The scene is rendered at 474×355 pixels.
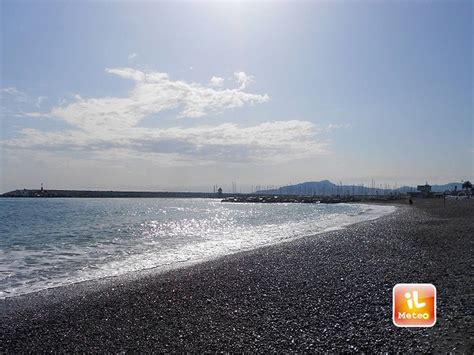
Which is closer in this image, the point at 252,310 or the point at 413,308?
the point at 413,308

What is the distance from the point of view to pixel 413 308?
7.68 metres

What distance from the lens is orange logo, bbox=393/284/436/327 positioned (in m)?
7.23

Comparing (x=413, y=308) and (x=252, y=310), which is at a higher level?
(x=413, y=308)

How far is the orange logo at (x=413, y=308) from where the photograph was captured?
7.23m

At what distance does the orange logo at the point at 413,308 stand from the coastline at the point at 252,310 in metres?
0.23

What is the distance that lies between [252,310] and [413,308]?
149 inches

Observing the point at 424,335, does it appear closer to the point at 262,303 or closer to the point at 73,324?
the point at 262,303

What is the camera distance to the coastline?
6.93 metres

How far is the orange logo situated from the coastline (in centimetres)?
23

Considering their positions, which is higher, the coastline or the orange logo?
the orange logo

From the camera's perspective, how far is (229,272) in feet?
45.5

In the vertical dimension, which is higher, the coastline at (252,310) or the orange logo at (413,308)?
the orange logo at (413,308)

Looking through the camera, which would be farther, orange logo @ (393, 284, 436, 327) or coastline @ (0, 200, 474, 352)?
orange logo @ (393, 284, 436, 327)

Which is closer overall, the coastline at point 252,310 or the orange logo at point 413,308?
the coastline at point 252,310
